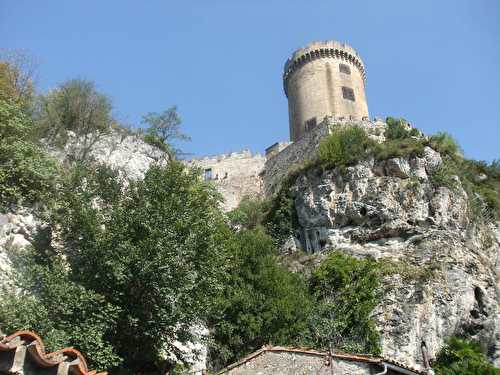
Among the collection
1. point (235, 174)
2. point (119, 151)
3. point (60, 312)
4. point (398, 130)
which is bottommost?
point (60, 312)

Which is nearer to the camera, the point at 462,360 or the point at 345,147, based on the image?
the point at 462,360

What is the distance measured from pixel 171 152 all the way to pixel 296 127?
1311 cm

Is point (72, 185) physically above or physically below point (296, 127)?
below

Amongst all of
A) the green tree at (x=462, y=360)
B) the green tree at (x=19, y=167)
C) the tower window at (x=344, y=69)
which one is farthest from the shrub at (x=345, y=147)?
the green tree at (x=19, y=167)

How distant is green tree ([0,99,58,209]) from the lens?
47.3 feet

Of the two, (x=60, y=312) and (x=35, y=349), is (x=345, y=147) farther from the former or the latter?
(x=35, y=349)

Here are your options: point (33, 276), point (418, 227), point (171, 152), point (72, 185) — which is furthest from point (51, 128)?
point (418, 227)

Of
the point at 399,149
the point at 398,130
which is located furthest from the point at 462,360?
the point at 398,130

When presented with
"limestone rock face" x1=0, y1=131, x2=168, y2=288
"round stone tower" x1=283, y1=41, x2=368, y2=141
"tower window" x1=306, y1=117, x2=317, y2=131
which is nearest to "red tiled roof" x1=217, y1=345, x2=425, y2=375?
"limestone rock face" x1=0, y1=131, x2=168, y2=288

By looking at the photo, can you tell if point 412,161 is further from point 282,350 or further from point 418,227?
point 282,350

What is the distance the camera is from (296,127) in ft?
117

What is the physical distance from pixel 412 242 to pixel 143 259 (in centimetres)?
1291

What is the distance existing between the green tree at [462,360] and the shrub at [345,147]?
9756 mm

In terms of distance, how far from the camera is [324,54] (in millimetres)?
38031
